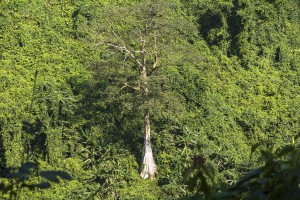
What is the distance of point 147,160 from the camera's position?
10.3 meters

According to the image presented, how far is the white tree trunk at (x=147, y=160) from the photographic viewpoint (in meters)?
10.3

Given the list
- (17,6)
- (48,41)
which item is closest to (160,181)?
(48,41)

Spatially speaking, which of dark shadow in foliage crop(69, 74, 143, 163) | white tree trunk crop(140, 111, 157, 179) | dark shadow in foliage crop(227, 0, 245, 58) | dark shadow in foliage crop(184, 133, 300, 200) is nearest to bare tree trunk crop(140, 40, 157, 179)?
white tree trunk crop(140, 111, 157, 179)

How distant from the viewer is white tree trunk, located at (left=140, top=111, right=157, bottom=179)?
10266 millimetres

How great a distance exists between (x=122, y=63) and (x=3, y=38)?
124 inches

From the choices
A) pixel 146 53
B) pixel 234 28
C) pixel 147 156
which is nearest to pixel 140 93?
pixel 146 53

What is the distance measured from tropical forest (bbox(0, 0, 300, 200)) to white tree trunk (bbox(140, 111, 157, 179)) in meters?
0.03

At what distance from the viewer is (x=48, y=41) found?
12.3 meters

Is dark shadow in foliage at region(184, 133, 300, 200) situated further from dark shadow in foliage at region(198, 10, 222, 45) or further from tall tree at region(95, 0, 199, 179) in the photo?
dark shadow in foliage at region(198, 10, 222, 45)

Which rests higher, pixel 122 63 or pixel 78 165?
pixel 122 63

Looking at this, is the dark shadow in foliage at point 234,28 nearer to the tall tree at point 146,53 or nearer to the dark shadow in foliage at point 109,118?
the tall tree at point 146,53

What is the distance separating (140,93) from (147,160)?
4.45 feet

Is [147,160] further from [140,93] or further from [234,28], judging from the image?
[234,28]

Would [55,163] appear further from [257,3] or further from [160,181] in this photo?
[257,3]
